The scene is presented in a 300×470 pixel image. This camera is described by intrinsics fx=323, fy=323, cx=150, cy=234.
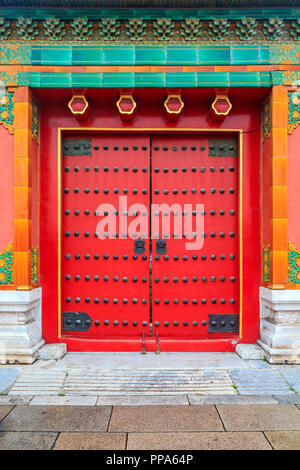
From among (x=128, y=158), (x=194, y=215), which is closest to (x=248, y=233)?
(x=194, y=215)

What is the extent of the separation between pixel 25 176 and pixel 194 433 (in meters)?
2.80

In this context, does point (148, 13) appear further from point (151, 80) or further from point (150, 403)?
point (150, 403)

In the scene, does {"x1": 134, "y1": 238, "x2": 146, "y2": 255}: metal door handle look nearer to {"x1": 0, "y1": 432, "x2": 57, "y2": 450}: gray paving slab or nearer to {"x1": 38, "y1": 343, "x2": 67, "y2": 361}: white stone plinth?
{"x1": 38, "y1": 343, "x2": 67, "y2": 361}: white stone plinth

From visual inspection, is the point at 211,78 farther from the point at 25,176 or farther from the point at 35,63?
the point at 25,176

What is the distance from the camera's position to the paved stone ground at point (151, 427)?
204 cm

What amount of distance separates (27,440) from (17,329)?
1340 millimetres

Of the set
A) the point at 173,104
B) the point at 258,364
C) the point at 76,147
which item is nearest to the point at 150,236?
the point at 76,147

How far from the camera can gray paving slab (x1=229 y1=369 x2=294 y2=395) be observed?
279cm

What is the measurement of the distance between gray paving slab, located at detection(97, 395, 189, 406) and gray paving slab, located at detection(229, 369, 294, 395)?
21.8 inches

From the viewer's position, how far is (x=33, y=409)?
2.51 meters

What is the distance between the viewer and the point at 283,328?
326cm

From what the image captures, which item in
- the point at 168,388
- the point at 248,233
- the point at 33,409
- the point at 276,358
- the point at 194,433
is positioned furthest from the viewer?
the point at 248,233

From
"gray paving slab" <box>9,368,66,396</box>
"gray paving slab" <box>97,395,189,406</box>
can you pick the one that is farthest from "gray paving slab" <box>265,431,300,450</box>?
"gray paving slab" <box>9,368,66,396</box>

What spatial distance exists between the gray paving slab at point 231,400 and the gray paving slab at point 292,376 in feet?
1.02
